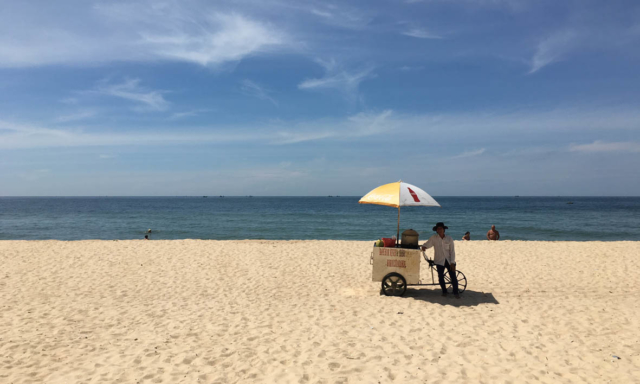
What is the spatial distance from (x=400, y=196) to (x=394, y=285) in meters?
2.13

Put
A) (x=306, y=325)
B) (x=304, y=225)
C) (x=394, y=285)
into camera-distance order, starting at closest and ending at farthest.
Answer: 1. (x=306, y=325)
2. (x=394, y=285)
3. (x=304, y=225)

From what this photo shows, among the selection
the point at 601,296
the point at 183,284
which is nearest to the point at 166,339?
the point at 183,284

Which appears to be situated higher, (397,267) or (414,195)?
(414,195)

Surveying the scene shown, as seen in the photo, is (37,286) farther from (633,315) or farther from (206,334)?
(633,315)

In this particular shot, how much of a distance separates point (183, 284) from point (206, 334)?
4.22 meters

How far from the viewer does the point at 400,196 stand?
8.08m

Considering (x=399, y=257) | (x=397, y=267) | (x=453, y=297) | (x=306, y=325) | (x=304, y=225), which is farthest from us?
(x=304, y=225)

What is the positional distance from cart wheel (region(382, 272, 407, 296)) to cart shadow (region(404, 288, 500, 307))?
10.7 inches

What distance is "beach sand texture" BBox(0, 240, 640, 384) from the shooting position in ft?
16.3

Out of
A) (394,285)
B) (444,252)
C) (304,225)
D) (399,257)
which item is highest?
(444,252)

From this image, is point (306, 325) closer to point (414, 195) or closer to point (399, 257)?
point (399, 257)

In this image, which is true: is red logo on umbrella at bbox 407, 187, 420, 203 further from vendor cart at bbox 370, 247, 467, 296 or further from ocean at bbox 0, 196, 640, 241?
ocean at bbox 0, 196, 640, 241

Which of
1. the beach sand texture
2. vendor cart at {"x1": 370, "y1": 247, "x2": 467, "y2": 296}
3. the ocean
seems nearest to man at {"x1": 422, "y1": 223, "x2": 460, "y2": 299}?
vendor cart at {"x1": 370, "y1": 247, "x2": 467, "y2": 296}

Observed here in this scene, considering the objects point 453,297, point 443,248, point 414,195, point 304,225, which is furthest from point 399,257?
point 304,225
